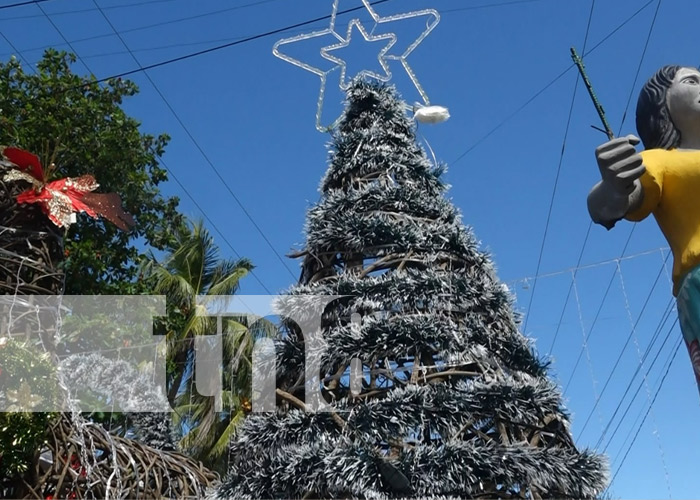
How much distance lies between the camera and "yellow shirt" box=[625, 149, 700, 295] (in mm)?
2623

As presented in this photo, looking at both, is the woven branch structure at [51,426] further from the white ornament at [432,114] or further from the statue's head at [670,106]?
the statue's head at [670,106]

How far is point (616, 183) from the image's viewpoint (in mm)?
2574

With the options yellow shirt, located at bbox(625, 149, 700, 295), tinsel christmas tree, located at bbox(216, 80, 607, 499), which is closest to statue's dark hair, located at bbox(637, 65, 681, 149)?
yellow shirt, located at bbox(625, 149, 700, 295)

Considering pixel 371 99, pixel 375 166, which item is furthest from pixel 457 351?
pixel 371 99

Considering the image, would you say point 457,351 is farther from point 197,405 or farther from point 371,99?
point 197,405

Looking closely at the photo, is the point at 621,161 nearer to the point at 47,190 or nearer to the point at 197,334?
the point at 47,190

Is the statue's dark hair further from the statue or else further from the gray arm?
the gray arm

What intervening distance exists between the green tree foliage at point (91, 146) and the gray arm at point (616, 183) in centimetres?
684

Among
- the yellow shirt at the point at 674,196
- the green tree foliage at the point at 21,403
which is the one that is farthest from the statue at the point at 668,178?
the green tree foliage at the point at 21,403

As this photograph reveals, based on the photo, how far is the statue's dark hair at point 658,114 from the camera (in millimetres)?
2844

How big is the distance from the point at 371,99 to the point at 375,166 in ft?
2.62

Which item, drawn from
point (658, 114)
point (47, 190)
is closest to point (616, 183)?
point (658, 114)

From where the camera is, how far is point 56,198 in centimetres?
516

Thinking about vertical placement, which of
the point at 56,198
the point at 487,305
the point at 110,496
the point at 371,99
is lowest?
the point at 110,496
